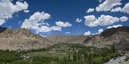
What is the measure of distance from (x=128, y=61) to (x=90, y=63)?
44.1m

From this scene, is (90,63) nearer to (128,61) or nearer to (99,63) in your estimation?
(99,63)

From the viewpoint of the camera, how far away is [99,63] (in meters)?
198

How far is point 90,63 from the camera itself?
654 feet

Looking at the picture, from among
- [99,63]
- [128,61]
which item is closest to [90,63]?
[99,63]

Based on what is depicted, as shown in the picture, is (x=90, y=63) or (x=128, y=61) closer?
(x=128, y=61)

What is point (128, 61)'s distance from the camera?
535ft

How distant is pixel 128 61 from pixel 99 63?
39.3m

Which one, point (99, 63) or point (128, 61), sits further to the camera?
point (99, 63)

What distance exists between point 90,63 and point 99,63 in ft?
26.9
